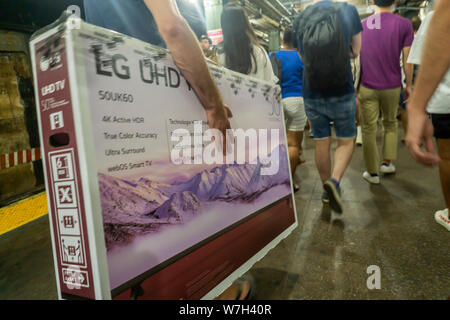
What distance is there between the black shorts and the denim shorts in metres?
0.73

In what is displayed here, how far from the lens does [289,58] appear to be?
2.91 meters

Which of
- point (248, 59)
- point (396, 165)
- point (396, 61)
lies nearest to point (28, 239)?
point (248, 59)

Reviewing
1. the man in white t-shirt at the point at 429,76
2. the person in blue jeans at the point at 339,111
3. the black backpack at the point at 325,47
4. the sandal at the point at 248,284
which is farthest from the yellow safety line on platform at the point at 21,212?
the man in white t-shirt at the point at 429,76

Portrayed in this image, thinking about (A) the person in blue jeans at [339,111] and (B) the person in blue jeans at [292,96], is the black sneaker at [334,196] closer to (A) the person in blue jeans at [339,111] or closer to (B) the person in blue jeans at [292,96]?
(A) the person in blue jeans at [339,111]

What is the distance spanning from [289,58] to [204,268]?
8.54 ft

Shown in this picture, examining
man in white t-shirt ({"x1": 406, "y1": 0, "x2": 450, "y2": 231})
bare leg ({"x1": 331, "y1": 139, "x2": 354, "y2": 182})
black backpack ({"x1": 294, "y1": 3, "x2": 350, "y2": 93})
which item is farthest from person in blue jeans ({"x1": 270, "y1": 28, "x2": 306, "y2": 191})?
man in white t-shirt ({"x1": 406, "y1": 0, "x2": 450, "y2": 231})

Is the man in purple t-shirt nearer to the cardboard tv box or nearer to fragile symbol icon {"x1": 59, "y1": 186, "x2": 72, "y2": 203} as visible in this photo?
the cardboard tv box

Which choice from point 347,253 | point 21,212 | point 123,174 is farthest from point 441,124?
point 21,212

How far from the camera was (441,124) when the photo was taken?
152 centimetres

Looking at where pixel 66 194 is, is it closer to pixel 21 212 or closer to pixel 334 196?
pixel 334 196

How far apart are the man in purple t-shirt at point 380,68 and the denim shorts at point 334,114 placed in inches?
33.7

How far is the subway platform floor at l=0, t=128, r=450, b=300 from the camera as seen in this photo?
1.34 metres

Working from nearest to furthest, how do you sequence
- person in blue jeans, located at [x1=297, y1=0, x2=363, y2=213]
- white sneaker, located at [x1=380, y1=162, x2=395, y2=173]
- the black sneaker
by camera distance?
the black sneaker → person in blue jeans, located at [x1=297, y1=0, x2=363, y2=213] → white sneaker, located at [x1=380, y1=162, x2=395, y2=173]

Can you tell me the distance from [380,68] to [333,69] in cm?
112
